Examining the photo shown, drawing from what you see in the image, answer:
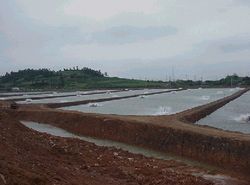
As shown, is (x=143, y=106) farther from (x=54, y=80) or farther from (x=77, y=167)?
(x=54, y=80)

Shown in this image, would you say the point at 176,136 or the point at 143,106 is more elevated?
the point at 176,136

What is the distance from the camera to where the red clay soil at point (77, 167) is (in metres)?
11.9

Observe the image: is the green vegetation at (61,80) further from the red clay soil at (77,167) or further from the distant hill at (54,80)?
the red clay soil at (77,167)

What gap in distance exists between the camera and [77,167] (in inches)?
661

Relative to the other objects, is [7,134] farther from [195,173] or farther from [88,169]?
[195,173]

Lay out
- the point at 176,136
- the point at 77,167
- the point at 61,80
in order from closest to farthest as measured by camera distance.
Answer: the point at 77,167 → the point at 176,136 → the point at 61,80

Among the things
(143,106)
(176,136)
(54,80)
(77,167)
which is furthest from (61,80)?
(77,167)

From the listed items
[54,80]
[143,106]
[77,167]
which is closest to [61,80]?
[54,80]

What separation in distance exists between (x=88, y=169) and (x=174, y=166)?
4.79 m

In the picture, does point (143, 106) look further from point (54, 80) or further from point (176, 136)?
point (54, 80)

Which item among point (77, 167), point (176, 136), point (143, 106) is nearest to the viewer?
point (77, 167)

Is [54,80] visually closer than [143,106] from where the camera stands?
No

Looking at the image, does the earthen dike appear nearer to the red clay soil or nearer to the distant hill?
the red clay soil

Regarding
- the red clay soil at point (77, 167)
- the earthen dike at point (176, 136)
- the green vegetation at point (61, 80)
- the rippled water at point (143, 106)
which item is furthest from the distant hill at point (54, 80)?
the red clay soil at point (77, 167)
